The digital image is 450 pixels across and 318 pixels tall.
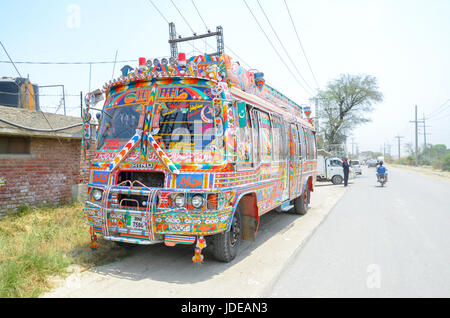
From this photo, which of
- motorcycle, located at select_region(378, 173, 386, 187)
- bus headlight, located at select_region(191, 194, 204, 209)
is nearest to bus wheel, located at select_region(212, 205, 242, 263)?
bus headlight, located at select_region(191, 194, 204, 209)

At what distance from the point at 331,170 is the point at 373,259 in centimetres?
1756

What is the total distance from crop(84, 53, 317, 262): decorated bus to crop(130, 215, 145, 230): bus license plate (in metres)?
0.01

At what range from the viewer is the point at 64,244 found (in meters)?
5.40

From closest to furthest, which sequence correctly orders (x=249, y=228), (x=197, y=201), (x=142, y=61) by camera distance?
(x=197, y=201), (x=142, y=61), (x=249, y=228)

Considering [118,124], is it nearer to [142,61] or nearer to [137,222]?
[142,61]

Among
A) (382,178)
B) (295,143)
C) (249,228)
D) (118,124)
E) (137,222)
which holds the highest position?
(118,124)

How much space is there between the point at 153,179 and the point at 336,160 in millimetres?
19221

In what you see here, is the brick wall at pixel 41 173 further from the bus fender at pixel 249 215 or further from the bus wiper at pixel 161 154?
the bus fender at pixel 249 215

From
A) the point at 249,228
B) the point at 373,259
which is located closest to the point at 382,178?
the point at 373,259

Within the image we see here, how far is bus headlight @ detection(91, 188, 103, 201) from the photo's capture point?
4895 millimetres

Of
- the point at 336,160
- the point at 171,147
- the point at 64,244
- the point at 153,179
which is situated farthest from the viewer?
the point at 336,160

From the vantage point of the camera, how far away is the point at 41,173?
7824mm
